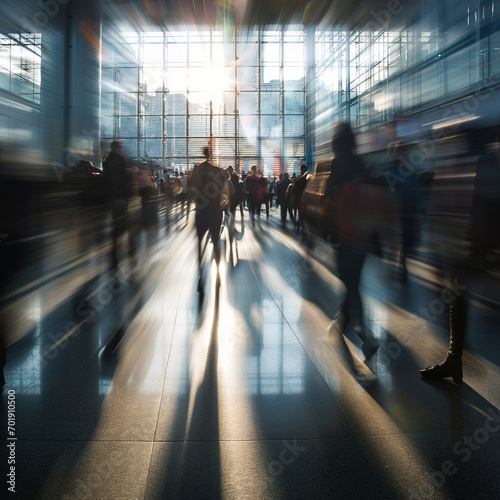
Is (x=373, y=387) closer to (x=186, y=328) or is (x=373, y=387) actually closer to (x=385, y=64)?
(x=186, y=328)

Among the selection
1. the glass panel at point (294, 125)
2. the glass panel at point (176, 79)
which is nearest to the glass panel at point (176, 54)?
the glass panel at point (176, 79)

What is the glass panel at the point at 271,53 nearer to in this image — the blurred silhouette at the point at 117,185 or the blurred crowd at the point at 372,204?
the blurred silhouette at the point at 117,185

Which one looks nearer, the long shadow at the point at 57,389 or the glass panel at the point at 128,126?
the long shadow at the point at 57,389

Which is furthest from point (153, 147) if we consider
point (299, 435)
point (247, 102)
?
point (299, 435)

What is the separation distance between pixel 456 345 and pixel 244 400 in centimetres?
133

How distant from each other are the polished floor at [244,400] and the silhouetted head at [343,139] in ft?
4.17

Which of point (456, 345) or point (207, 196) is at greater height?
point (207, 196)

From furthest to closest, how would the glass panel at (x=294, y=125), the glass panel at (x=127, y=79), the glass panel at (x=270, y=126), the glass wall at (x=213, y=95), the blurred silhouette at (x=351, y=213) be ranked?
1. the glass panel at (x=294, y=125)
2. the glass panel at (x=270, y=126)
3. the glass wall at (x=213, y=95)
4. the glass panel at (x=127, y=79)
5. the blurred silhouette at (x=351, y=213)

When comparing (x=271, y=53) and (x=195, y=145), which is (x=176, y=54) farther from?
(x=271, y=53)

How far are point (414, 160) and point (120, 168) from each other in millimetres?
3612

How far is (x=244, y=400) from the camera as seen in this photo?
2902 mm

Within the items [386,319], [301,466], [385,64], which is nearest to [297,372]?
[301,466]

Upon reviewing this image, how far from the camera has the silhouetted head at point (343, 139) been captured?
3697 millimetres

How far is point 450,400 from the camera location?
2908 millimetres
